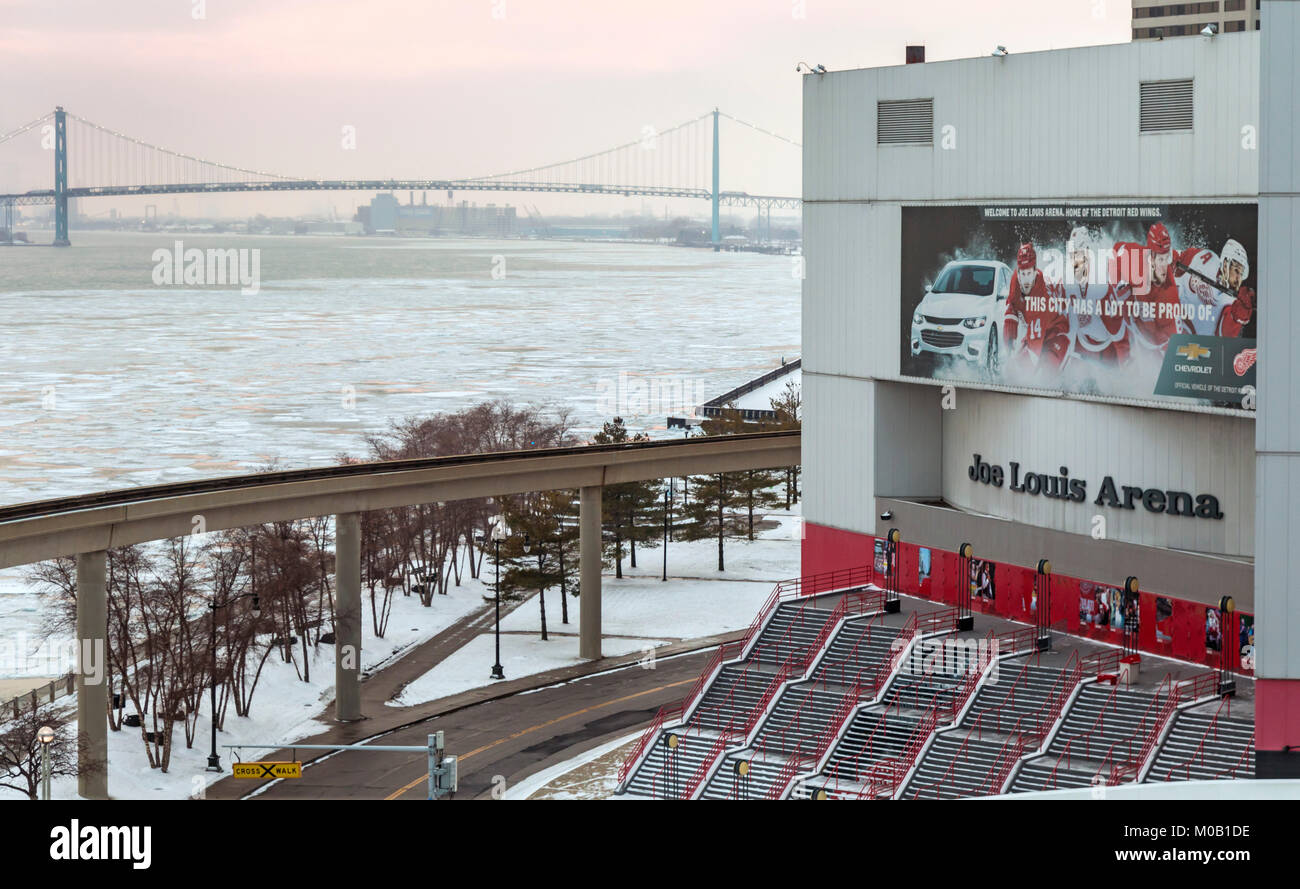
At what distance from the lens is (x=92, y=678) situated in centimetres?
3603

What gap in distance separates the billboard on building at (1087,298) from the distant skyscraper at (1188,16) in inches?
3243

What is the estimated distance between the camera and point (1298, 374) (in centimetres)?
1911

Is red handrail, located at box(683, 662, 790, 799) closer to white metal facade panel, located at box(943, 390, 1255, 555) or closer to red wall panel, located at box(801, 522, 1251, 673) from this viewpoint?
red wall panel, located at box(801, 522, 1251, 673)

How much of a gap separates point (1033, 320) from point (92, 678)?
2294 cm

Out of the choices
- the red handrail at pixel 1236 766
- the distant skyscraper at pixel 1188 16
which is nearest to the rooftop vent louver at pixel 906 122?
the red handrail at pixel 1236 766

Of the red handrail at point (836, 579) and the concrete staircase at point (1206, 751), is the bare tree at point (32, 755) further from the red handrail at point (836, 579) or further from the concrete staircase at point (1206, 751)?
the concrete staircase at point (1206, 751)

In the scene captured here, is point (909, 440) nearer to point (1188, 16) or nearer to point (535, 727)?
point (535, 727)

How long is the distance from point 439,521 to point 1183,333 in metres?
38.3

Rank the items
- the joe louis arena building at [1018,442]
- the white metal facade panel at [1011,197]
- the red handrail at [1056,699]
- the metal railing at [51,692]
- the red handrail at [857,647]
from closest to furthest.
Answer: the joe louis arena building at [1018,442] → the red handrail at [1056,699] → the white metal facade panel at [1011,197] → the red handrail at [857,647] → the metal railing at [51,692]

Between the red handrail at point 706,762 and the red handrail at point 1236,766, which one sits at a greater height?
the red handrail at point 1236,766

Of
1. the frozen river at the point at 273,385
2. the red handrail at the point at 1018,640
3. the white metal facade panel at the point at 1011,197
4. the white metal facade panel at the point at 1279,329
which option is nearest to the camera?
the white metal facade panel at the point at 1279,329

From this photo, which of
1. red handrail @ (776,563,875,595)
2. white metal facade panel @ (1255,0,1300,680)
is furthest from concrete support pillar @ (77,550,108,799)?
white metal facade panel @ (1255,0,1300,680)

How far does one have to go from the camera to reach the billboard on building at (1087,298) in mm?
31406
